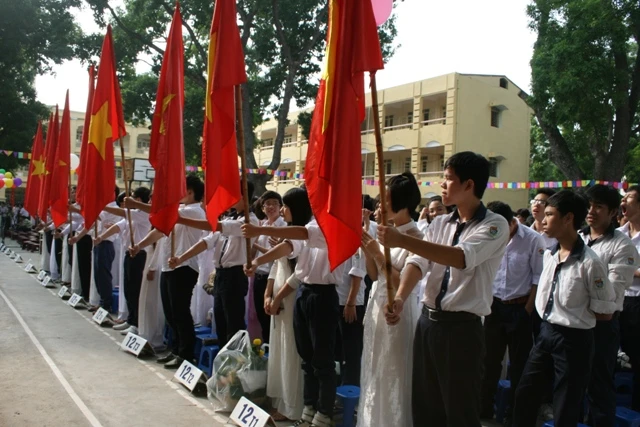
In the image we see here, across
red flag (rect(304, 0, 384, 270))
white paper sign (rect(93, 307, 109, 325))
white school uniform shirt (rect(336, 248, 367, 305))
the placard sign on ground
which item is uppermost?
red flag (rect(304, 0, 384, 270))

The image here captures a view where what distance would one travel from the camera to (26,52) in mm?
22141

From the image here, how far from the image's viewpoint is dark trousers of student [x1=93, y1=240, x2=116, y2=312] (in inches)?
353

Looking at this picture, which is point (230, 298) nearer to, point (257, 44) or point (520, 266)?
point (520, 266)

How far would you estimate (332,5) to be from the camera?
3430 millimetres

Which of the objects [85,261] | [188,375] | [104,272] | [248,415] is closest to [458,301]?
[248,415]

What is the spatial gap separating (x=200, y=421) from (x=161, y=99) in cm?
302

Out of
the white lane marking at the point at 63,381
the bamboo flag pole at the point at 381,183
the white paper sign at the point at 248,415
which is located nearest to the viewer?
the bamboo flag pole at the point at 381,183

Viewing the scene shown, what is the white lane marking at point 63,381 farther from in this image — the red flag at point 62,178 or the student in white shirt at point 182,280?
the red flag at point 62,178

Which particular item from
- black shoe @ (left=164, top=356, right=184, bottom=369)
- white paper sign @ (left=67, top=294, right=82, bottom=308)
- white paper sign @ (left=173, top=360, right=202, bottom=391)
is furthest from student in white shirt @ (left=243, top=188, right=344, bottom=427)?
white paper sign @ (left=67, top=294, right=82, bottom=308)

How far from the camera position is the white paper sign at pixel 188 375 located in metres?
5.18

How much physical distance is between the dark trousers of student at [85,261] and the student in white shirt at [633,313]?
8.33 meters

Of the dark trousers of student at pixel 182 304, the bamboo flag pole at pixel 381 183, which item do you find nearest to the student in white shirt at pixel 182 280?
the dark trousers of student at pixel 182 304

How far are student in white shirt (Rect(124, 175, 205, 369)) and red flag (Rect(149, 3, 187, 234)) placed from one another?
514mm

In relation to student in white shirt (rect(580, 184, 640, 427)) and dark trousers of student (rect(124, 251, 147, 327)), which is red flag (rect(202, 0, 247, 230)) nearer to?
student in white shirt (rect(580, 184, 640, 427))
